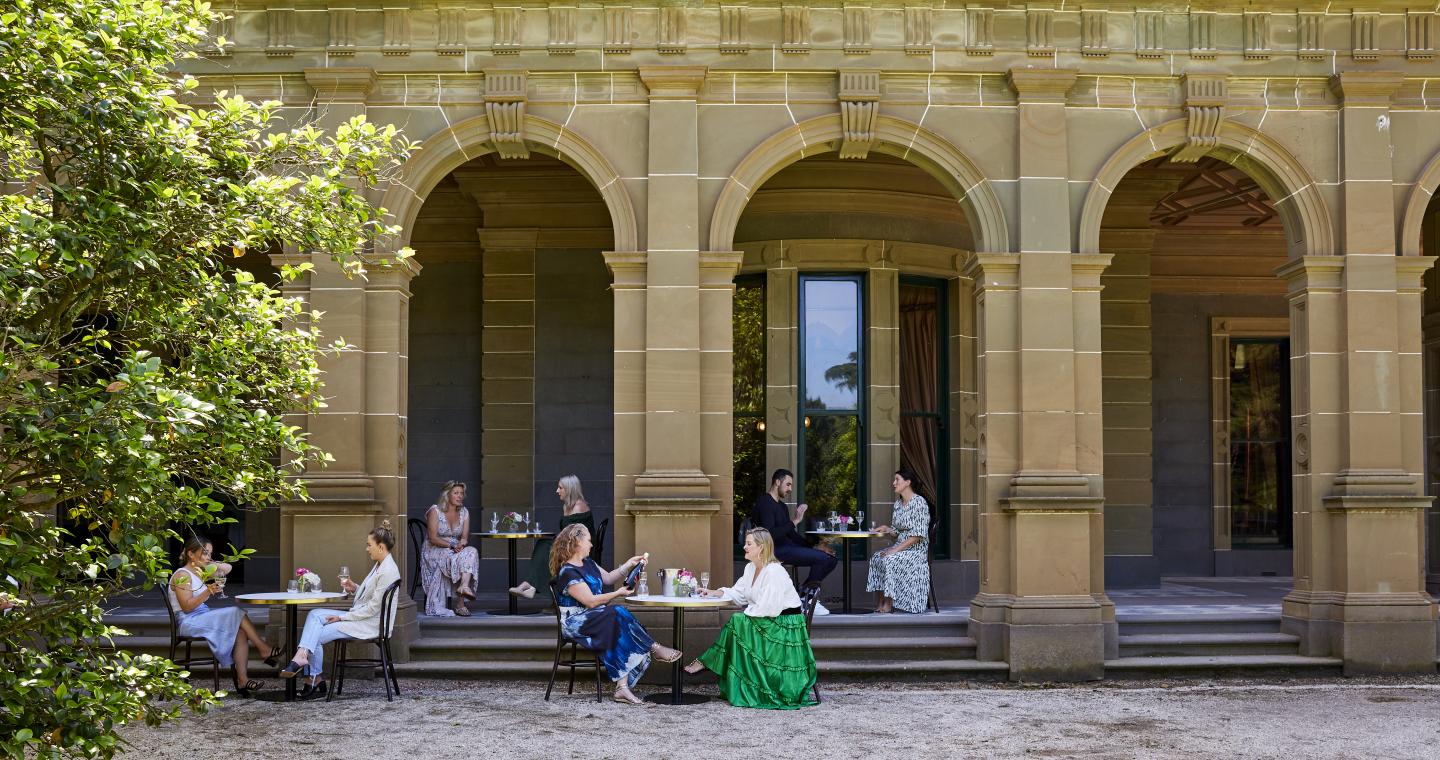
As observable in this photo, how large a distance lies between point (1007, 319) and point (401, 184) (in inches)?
183

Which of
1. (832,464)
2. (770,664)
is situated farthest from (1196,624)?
(770,664)

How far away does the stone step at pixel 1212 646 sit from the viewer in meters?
10.6

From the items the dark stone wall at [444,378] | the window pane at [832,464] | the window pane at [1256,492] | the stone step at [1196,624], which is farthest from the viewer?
the window pane at [1256,492]

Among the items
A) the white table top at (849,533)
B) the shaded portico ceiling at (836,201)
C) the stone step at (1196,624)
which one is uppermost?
the shaded portico ceiling at (836,201)

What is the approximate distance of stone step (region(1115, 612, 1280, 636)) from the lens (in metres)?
10.9

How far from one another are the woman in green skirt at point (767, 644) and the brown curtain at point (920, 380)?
423cm

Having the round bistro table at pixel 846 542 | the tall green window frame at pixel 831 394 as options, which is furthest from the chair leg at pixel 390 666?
the tall green window frame at pixel 831 394

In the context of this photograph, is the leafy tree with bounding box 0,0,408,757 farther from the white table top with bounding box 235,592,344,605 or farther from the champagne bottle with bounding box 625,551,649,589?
the champagne bottle with bounding box 625,551,649,589

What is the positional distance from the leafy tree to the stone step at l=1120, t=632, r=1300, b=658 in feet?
22.6

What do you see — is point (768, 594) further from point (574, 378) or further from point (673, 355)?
point (574, 378)

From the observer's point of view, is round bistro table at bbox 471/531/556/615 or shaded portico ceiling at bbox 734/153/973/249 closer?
round bistro table at bbox 471/531/556/615

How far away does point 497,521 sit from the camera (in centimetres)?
1313

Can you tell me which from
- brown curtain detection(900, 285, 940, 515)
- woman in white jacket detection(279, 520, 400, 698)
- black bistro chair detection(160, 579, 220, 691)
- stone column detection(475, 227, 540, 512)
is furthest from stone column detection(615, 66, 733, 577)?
stone column detection(475, 227, 540, 512)

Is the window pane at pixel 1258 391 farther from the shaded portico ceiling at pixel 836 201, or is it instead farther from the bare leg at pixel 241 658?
the bare leg at pixel 241 658
